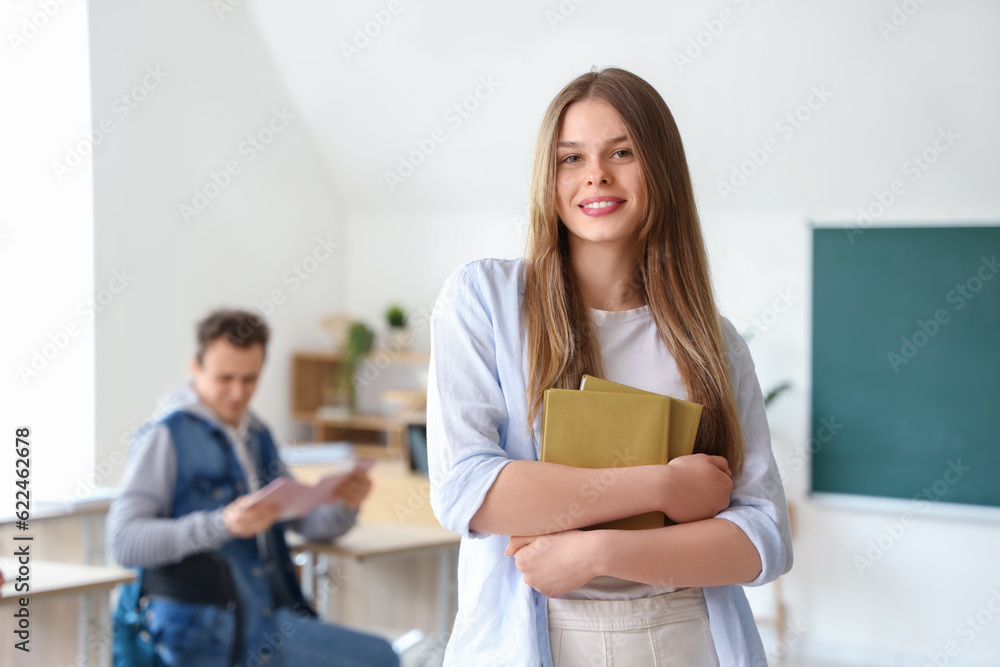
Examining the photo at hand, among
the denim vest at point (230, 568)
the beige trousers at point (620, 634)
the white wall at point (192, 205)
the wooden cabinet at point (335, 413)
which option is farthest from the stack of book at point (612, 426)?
the wooden cabinet at point (335, 413)

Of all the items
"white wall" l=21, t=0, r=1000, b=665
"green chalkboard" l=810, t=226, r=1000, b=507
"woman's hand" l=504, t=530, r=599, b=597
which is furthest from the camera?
"green chalkboard" l=810, t=226, r=1000, b=507

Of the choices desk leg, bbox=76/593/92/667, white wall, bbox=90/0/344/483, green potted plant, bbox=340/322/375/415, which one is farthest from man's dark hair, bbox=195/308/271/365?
green potted plant, bbox=340/322/375/415

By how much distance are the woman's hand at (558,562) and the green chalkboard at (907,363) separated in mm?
3816

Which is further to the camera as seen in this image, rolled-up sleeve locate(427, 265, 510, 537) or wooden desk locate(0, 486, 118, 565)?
wooden desk locate(0, 486, 118, 565)

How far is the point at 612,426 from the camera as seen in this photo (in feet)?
3.43

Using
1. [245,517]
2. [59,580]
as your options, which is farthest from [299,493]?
[59,580]

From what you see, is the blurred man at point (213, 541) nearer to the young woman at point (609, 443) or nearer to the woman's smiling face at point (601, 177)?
the young woman at point (609, 443)

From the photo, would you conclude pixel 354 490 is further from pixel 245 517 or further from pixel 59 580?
pixel 59 580

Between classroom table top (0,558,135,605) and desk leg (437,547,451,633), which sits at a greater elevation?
classroom table top (0,558,135,605)

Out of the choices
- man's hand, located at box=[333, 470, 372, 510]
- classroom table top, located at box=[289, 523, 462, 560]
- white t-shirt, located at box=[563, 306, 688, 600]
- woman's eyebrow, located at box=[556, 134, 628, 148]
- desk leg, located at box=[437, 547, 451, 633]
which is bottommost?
desk leg, located at box=[437, 547, 451, 633]

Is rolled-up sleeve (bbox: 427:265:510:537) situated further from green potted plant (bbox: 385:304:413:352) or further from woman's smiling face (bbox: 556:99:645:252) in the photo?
green potted plant (bbox: 385:304:413:352)

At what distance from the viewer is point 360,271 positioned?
602 cm

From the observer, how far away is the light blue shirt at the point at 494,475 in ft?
3.40

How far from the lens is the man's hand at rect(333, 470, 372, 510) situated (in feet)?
8.90
